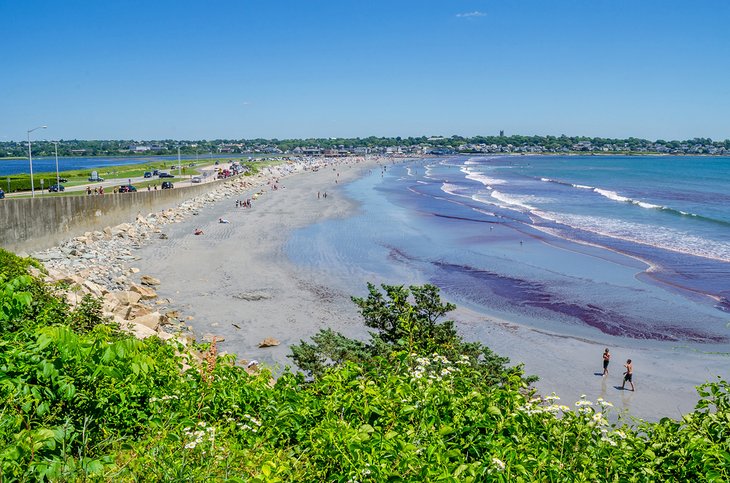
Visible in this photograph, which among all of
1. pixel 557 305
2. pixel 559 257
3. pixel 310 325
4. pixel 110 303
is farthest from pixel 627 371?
pixel 559 257

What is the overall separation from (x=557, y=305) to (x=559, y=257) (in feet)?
32.0

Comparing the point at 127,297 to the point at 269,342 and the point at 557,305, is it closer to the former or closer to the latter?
the point at 269,342

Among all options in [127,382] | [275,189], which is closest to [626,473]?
[127,382]

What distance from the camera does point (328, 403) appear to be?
19.1ft

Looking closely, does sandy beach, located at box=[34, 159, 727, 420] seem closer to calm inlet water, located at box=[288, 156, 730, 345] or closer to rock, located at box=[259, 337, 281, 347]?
rock, located at box=[259, 337, 281, 347]

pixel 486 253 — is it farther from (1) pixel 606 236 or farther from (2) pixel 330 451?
(2) pixel 330 451

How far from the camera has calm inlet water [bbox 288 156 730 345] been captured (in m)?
22.2

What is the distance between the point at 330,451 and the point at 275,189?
71228mm

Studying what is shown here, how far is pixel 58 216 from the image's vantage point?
30.2 meters

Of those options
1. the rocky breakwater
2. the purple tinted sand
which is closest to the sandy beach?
the rocky breakwater

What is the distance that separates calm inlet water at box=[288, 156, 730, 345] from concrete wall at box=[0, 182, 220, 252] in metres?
12.3

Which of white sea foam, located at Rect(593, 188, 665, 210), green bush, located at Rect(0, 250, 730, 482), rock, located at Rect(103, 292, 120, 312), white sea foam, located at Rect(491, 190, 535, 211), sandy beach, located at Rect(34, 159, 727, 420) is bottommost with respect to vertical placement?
sandy beach, located at Rect(34, 159, 727, 420)

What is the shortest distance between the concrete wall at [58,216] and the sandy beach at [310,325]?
3.84 m

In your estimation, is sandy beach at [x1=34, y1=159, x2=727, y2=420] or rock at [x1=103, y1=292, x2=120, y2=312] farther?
rock at [x1=103, y1=292, x2=120, y2=312]
